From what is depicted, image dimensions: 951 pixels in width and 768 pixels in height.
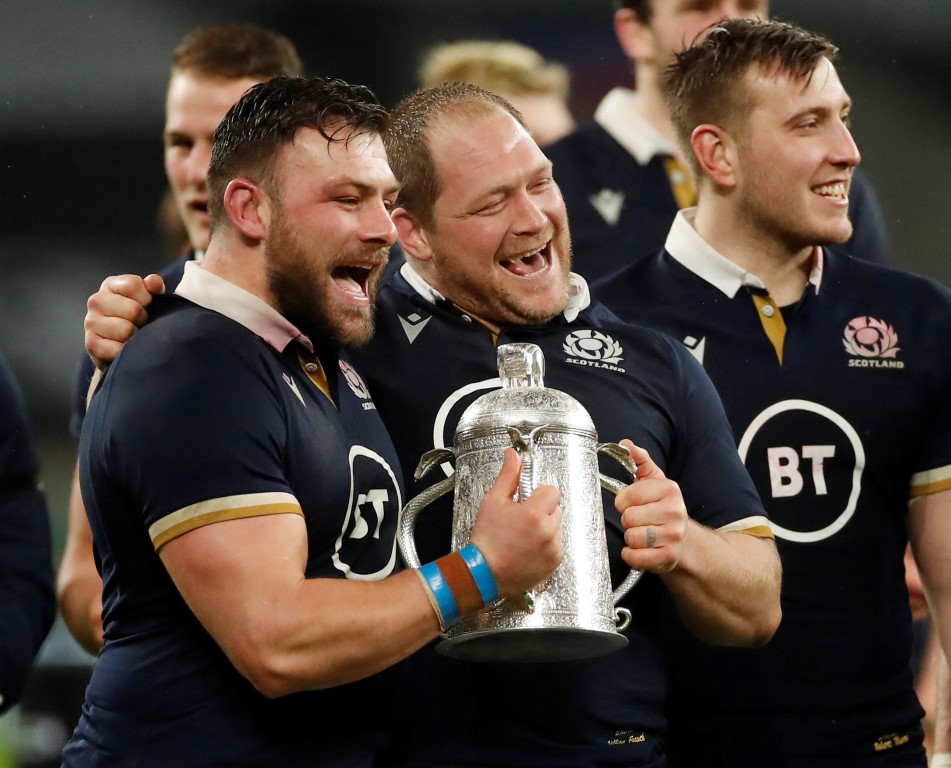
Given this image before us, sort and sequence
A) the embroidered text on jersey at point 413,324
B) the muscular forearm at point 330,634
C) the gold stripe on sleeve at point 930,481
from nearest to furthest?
the muscular forearm at point 330,634 → the embroidered text on jersey at point 413,324 → the gold stripe on sleeve at point 930,481

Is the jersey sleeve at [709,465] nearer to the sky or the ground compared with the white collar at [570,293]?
nearer to the ground

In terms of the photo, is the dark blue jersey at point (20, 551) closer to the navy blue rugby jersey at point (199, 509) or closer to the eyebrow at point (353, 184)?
the navy blue rugby jersey at point (199, 509)

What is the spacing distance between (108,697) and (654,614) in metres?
0.81

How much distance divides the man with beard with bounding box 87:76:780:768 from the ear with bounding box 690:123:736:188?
0.49 metres

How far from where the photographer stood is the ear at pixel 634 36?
3410 mm

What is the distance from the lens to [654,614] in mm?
2150

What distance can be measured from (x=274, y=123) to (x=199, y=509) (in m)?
0.57

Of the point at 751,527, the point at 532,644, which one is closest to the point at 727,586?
the point at 751,527

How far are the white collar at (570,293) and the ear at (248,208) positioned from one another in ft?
1.26

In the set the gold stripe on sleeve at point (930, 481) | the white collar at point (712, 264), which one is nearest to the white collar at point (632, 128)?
the white collar at point (712, 264)

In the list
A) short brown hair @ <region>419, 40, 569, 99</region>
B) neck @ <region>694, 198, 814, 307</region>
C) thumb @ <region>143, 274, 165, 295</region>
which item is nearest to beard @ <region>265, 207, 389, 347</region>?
thumb @ <region>143, 274, 165, 295</region>

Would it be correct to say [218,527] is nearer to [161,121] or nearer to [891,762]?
[891,762]

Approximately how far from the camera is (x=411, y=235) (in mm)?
2318

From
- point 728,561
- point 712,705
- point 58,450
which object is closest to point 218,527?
point 728,561
